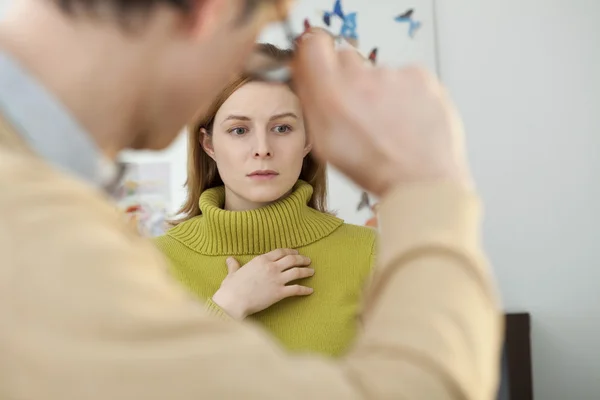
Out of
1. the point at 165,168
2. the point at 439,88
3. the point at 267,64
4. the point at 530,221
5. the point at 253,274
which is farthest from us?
the point at 165,168

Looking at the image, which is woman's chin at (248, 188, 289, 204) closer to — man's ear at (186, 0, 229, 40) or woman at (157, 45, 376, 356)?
woman at (157, 45, 376, 356)

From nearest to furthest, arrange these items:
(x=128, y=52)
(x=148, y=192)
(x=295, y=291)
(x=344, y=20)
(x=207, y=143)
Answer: (x=128, y=52) < (x=295, y=291) < (x=207, y=143) < (x=344, y=20) < (x=148, y=192)

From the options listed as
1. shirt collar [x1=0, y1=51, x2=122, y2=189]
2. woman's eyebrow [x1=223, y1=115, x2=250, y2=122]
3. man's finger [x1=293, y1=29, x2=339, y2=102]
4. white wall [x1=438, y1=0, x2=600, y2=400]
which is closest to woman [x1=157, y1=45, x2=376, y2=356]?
woman's eyebrow [x1=223, y1=115, x2=250, y2=122]

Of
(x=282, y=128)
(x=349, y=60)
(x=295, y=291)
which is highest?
(x=282, y=128)

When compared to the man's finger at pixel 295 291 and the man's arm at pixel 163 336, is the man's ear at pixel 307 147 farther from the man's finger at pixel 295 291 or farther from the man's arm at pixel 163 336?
the man's arm at pixel 163 336

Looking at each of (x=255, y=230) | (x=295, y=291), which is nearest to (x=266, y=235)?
(x=255, y=230)

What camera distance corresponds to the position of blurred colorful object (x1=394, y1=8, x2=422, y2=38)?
2525 millimetres

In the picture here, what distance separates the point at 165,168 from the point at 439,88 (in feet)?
7.54

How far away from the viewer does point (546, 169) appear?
2.45 m

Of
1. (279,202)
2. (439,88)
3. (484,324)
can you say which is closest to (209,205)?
(279,202)

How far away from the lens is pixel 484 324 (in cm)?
36

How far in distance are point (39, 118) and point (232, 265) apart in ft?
3.17

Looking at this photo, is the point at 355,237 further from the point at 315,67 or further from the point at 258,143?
the point at 315,67

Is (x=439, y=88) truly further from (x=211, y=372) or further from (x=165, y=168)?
(x=165, y=168)
